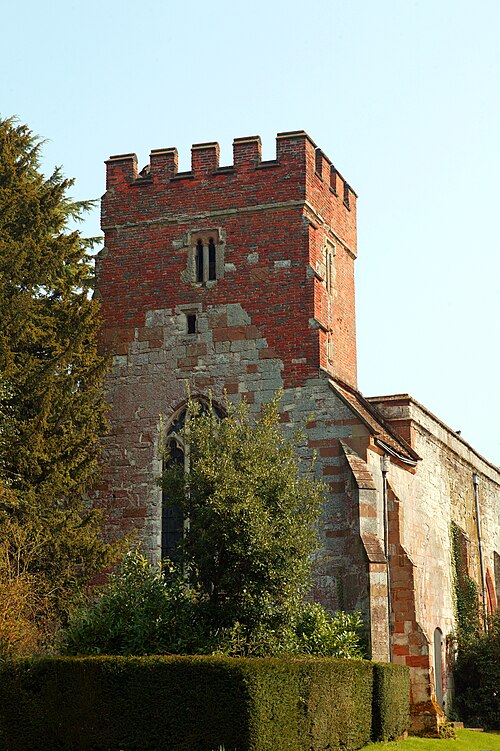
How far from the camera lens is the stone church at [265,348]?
827 inches

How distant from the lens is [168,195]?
24.1 metres

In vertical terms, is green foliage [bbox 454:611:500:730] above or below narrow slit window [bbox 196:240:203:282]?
below

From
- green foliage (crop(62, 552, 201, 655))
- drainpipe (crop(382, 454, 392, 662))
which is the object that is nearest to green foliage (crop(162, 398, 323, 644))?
green foliage (crop(62, 552, 201, 655))

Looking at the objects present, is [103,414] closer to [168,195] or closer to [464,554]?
[168,195]

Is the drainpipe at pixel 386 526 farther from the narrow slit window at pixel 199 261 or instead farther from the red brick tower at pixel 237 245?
the narrow slit window at pixel 199 261

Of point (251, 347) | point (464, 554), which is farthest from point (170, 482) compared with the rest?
point (464, 554)

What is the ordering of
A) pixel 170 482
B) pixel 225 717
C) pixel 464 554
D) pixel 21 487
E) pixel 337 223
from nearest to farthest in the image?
pixel 225 717, pixel 170 482, pixel 21 487, pixel 337 223, pixel 464 554

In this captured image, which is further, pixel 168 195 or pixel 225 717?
pixel 168 195

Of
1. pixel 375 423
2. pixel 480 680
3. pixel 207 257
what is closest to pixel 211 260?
pixel 207 257

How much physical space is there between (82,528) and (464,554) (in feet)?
43.6

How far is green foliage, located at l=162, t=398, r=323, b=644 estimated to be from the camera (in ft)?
53.8

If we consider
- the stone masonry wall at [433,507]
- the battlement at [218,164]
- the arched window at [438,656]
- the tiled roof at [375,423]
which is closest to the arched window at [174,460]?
the tiled roof at [375,423]

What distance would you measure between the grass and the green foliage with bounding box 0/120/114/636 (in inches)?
241

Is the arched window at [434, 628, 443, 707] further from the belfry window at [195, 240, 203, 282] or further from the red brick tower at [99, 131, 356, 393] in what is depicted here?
the belfry window at [195, 240, 203, 282]
